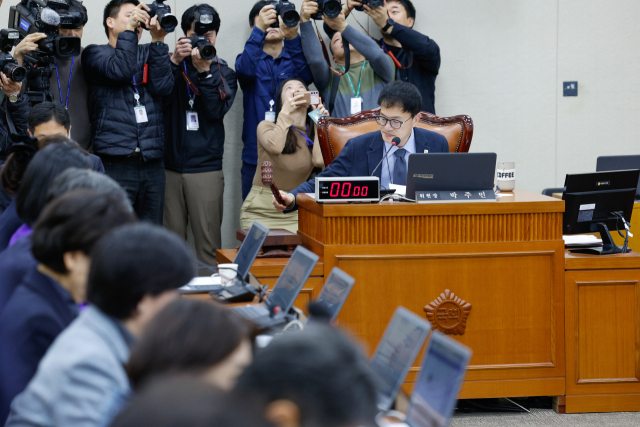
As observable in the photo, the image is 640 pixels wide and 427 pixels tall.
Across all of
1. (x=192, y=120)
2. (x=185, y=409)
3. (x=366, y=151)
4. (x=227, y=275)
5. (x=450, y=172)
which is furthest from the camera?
(x=192, y=120)

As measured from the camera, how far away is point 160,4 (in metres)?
3.60

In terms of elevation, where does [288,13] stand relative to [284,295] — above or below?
above

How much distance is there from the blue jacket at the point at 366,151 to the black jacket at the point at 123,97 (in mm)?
1067

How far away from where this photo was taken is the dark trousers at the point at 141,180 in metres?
3.70

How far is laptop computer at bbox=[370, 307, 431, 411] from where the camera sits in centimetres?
131

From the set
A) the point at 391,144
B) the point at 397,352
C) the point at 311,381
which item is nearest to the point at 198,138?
the point at 391,144

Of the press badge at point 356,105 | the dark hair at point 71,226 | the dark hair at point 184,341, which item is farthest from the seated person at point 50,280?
the press badge at point 356,105

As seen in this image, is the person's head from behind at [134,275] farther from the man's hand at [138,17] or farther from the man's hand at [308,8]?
the man's hand at [308,8]

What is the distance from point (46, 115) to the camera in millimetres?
2955

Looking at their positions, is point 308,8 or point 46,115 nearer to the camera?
point 46,115

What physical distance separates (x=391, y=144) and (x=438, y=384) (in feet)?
6.90

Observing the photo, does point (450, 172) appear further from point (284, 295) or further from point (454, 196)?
point (284, 295)

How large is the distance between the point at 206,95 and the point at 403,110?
131 centimetres

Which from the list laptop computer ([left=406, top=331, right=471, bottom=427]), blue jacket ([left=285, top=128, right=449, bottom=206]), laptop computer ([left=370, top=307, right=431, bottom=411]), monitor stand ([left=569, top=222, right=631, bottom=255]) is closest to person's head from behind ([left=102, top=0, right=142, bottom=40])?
blue jacket ([left=285, top=128, right=449, bottom=206])
